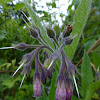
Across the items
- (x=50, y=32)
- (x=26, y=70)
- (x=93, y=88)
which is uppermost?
(x=50, y=32)

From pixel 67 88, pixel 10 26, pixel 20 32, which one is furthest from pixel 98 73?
pixel 10 26

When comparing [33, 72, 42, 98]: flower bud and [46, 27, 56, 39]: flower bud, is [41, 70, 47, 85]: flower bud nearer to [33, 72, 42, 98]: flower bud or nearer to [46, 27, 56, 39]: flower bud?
[33, 72, 42, 98]: flower bud

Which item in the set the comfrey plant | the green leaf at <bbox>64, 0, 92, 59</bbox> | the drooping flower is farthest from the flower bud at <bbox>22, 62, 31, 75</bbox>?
the green leaf at <bbox>64, 0, 92, 59</bbox>

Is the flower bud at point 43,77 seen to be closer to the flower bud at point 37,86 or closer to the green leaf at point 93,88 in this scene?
the flower bud at point 37,86

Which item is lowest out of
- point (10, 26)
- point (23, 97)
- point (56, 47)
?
point (23, 97)

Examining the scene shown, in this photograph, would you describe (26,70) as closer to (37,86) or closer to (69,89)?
(37,86)

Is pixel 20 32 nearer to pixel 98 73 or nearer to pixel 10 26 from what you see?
pixel 10 26

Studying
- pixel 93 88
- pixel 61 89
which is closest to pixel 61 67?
pixel 61 89

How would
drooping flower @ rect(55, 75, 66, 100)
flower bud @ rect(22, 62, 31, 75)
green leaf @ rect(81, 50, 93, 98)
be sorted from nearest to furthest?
drooping flower @ rect(55, 75, 66, 100)
flower bud @ rect(22, 62, 31, 75)
green leaf @ rect(81, 50, 93, 98)

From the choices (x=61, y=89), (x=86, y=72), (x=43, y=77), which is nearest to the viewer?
(x=61, y=89)

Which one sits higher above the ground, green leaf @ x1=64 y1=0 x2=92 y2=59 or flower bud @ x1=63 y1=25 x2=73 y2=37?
green leaf @ x1=64 y1=0 x2=92 y2=59

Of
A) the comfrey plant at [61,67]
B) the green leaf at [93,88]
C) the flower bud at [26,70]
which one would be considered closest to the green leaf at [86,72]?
the green leaf at [93,88]
